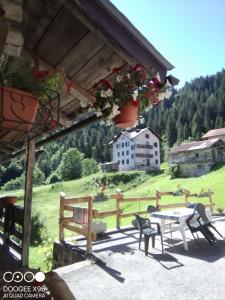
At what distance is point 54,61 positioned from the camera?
3.64 meters

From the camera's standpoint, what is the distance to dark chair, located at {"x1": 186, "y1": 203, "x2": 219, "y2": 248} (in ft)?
27.2

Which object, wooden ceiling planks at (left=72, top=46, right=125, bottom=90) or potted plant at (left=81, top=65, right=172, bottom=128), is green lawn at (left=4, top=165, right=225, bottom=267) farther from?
potted plant at (left=81, top=65, right=172, bottom=128)

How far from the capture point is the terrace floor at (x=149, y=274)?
507cm

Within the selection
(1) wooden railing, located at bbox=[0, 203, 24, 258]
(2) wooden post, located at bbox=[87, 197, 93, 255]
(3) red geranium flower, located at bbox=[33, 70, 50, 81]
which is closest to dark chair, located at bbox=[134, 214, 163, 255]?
(2) wooden post, located at bbox=[87, 197, 93, 255]

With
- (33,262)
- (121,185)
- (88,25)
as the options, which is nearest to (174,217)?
(33,262)

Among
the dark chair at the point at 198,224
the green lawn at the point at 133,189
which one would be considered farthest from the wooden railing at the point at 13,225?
the green lawn at the point at 133,189

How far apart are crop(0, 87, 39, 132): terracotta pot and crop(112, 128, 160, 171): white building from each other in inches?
2653

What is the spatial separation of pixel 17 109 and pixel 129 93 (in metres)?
1.11

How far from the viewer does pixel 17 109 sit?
2205 millimetres

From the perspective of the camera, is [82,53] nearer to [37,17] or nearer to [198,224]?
[37,17]

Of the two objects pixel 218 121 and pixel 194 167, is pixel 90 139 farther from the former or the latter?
pixel 194 167

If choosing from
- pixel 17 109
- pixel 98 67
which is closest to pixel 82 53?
pixel 98 67

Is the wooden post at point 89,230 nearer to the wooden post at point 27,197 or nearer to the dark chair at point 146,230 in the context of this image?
the dark chair at point 146,230

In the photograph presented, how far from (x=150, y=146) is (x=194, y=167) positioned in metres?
17.4
